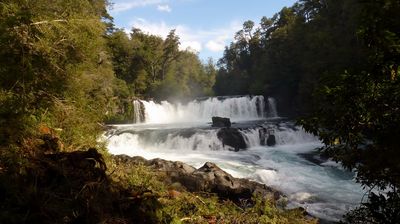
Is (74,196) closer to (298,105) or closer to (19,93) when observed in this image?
(19,93)

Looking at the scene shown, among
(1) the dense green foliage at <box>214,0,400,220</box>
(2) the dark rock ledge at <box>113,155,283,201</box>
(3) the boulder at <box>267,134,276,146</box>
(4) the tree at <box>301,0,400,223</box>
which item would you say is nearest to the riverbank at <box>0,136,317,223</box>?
(1) the dense green foliage at <box>214,0,400,220</box>

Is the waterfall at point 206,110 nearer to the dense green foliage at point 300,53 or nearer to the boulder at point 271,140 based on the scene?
the dense green foliage at point 300,53

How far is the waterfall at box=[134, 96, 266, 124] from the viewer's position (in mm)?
35219

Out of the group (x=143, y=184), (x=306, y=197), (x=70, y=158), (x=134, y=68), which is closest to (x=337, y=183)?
(x=306, y=197)

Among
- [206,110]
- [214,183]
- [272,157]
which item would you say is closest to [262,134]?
[272,157]

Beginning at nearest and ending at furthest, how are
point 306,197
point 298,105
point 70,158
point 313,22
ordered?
point 70,158, point 306,197, point 298,105, point 313,22

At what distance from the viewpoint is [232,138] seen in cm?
2161

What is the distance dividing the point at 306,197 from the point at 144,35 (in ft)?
129

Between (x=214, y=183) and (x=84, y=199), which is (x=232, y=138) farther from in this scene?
(x=84, y=199)

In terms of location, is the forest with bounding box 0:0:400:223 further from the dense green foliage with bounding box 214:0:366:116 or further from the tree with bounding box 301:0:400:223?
the dense green foliage with bounding box 214:0:366:116

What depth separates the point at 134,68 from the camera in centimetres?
4212

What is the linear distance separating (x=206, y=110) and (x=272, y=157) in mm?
19250

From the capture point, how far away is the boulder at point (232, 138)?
21438mm

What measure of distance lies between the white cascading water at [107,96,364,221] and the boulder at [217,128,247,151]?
29cm
